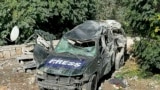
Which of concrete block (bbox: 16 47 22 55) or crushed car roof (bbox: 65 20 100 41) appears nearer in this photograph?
crushed car roof (bbox: 65 20 100 41)

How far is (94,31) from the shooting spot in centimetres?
1145

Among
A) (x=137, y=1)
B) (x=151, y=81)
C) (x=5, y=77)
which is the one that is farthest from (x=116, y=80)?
(x=5, y=77)

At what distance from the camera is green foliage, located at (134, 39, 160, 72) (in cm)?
1088

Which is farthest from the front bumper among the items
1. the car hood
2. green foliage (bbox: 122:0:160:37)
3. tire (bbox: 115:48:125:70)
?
green foliage (bbox: 122:0:160:37)

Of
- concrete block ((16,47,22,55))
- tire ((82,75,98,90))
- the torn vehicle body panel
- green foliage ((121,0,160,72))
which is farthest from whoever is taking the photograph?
concrete block ((16,47,22,55))

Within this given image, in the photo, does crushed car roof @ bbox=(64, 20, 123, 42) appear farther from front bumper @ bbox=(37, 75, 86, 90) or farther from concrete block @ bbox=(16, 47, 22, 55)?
concrete block @ bbox=(16, 47, 22, 55)

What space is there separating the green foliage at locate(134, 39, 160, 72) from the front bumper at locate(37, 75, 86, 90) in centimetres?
253

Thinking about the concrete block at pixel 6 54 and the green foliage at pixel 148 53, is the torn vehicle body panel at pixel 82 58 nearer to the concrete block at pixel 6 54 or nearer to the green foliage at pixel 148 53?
the green foliage at pixel 148 53

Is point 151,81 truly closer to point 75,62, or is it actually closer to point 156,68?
point 156,68

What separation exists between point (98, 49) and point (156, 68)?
221 centimetres

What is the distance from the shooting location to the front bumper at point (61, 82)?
941 cm

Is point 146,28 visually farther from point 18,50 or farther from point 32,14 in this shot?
point 18,50

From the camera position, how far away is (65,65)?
9836 mm

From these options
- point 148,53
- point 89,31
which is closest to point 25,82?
point 89,31
